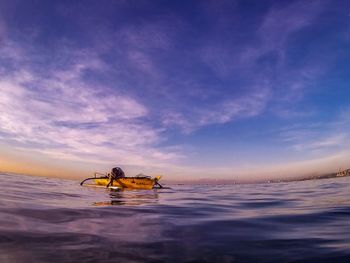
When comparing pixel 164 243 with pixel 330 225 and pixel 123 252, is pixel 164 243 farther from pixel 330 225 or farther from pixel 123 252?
pixel 330 225

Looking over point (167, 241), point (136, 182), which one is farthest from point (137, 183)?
point (167, 241)

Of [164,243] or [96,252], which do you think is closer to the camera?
[96,252]

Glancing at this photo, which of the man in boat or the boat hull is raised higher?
the man in boat

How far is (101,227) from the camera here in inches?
212

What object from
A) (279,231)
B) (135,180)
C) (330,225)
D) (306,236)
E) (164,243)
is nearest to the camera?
(164,243)

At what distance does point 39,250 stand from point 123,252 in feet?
3.73

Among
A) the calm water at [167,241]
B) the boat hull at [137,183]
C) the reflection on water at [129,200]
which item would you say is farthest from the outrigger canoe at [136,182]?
the calm water at [167,241]

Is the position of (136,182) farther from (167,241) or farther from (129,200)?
(167,241)

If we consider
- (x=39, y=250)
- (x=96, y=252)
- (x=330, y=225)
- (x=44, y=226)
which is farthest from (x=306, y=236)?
(x=44, y=226)

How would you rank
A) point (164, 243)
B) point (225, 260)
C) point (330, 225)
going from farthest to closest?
point (330, 225), point (164, 243), point (225, 260)

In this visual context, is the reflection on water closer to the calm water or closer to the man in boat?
the calm water

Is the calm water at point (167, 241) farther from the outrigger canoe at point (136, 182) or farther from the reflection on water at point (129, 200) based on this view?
the outrigger canoe at point (136, 182)

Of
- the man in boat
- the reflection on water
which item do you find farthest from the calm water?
the man in boat

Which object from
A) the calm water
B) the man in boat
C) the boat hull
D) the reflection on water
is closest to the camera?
the calm water
